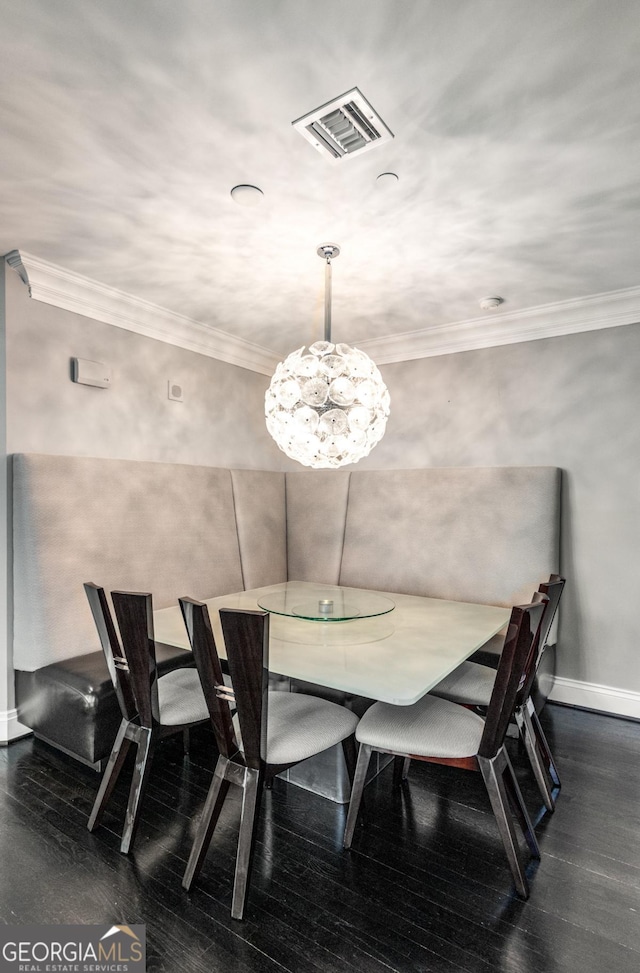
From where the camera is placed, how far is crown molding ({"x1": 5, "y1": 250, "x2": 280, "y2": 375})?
8.46 ft

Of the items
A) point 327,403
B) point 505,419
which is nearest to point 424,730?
point 327,403

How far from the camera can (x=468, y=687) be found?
2162 mm

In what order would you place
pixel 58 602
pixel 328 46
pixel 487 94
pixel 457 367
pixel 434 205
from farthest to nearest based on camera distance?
1. pixel 457 367
2. pixel 58 602
3. pixel 434 205
4. pixel 487 94
5. pixel 328 46

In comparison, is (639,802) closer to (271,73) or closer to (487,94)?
(487,94)

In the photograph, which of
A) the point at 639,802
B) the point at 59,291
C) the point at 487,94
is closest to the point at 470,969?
the point at 639,802

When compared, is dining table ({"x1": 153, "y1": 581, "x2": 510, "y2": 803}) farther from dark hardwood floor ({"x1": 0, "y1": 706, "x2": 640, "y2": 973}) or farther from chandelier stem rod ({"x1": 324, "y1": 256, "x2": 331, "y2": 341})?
chandelier stem rod ({"x1": 324, "y1": 256, "x2": 331, "y2": 341})

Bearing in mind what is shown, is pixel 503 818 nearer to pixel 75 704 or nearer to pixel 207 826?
pixel 207 826

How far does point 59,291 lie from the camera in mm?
2691

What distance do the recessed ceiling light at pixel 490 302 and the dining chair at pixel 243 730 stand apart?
245cm

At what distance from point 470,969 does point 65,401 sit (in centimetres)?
285

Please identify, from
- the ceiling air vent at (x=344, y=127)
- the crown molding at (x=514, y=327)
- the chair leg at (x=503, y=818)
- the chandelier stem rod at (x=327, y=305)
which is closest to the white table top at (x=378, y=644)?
the chair leg at (x=503, y=818)

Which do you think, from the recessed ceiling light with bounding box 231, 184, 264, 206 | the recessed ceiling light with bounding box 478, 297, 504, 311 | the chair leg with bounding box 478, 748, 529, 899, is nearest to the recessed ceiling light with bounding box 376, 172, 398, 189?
the recessed ceiling light with bounding box 231, 184, 264, 206

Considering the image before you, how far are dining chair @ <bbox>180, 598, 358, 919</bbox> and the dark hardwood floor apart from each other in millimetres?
146

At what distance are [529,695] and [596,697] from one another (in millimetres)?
1160
